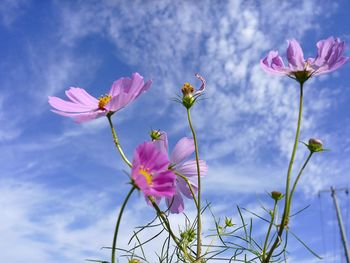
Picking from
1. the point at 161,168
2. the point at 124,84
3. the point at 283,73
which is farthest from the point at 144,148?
the point at 283,73

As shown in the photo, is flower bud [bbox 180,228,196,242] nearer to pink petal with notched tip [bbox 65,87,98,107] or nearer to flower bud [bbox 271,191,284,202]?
flower bud [bbox 271,191,284,202]

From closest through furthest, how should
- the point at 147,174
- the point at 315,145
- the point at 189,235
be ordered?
the point at 147,174, the point at 315,145, the point at 189,235

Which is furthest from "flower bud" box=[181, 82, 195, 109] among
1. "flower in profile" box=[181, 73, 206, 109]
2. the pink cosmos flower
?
the pink cosmos flower

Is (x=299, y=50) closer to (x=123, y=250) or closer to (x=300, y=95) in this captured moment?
(x=300, y=95)

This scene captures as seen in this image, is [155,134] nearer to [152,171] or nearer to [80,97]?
[80,97]

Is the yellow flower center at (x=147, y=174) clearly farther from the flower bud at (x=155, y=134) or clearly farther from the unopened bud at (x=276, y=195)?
the unopened bud at (x=276, y=195)

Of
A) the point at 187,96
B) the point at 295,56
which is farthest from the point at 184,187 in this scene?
the point at 295,56
